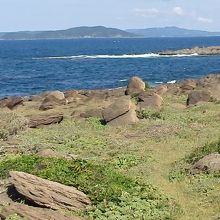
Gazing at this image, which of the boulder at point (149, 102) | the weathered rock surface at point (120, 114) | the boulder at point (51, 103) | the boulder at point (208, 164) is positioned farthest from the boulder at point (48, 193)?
the boulder at point (51, 103)

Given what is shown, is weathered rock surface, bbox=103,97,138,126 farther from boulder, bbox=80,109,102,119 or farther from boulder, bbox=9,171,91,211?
boulder, bbox=9,171,91,211

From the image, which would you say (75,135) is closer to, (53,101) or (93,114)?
(93,114)

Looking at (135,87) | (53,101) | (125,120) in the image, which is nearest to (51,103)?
(53,101)

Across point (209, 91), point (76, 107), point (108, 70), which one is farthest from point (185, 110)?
point (108, 70)

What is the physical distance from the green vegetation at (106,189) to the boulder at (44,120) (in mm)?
12876

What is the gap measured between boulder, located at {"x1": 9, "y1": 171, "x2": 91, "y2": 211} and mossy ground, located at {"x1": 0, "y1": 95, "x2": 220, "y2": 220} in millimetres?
844

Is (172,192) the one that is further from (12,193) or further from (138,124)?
(138,124)

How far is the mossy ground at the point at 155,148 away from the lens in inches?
744

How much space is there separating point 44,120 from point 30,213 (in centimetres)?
1909

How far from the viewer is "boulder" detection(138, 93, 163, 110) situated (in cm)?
4044

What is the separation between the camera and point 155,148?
28406mm

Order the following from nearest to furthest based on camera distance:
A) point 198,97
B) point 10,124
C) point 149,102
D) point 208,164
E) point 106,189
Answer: point 106,189, point 208,164, point 10,124, point 149,102, point 198,97

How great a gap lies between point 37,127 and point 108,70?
8040 cm

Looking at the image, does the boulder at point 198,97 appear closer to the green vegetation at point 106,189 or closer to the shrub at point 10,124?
the shrub at point 10,124
